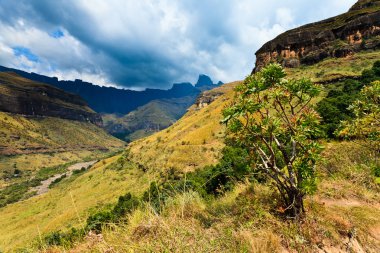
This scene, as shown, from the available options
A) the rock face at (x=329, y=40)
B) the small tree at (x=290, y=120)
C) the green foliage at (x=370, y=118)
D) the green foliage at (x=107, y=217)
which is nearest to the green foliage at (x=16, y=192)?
the green foliage at (x=107, y=217)

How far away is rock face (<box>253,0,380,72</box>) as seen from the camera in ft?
230

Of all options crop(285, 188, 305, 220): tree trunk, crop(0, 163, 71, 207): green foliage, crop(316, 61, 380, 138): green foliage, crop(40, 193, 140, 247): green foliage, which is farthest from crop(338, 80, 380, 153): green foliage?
crop(0, 163, 71, 207): green foliage

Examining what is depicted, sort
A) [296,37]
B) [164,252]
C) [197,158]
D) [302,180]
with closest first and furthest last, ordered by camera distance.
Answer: [164,252] → [302,180] → [197,158] → [296,37]

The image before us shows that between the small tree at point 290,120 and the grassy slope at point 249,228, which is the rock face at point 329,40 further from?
the small tree at point 290,120

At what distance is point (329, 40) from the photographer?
78.6m

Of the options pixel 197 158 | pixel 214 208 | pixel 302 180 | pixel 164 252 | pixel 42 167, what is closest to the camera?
pixel 164 252

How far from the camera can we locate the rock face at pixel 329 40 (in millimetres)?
70000

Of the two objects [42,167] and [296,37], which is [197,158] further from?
[42,167]

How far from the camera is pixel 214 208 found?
692cm

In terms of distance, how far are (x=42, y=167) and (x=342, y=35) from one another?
183940mm

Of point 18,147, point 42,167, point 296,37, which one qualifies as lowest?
point 42,167

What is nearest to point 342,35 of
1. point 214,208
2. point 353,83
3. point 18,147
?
point 353,83

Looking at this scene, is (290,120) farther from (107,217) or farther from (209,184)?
(209,184)

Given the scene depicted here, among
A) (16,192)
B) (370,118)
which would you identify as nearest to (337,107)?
(370,118)
